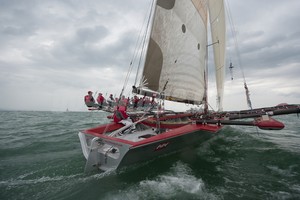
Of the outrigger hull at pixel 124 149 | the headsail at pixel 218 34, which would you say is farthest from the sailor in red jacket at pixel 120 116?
the headsail at pixel 218 34

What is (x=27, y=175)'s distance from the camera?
11.1 ft

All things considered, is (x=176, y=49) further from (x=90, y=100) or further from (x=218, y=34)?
(x=90, y=100)

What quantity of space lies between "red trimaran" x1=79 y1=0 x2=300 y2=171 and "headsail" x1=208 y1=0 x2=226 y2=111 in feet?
6.13

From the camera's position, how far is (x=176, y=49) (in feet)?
19.1

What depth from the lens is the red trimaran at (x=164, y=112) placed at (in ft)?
11.0

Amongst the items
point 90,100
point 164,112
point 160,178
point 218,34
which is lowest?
point 160,178

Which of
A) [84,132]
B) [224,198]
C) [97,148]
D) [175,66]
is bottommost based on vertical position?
[224,198]

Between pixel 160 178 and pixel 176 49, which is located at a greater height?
pixel 176 49

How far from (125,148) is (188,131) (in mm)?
1986

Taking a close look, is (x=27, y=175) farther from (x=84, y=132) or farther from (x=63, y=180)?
(x=84, y=132)

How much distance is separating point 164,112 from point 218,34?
21.4ft

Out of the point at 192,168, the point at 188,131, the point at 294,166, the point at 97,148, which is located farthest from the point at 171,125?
the point at 294,166

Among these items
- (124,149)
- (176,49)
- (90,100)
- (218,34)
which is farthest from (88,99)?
(218,34)

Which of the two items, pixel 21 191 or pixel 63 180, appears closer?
pixel 21 191
